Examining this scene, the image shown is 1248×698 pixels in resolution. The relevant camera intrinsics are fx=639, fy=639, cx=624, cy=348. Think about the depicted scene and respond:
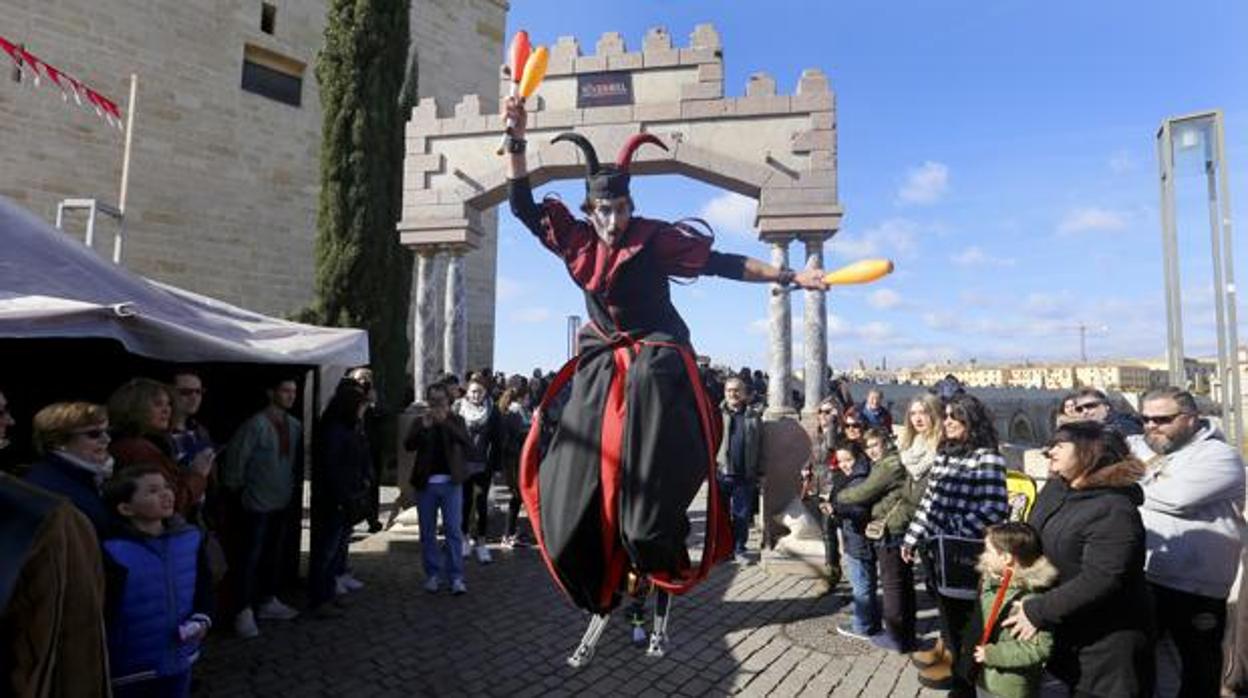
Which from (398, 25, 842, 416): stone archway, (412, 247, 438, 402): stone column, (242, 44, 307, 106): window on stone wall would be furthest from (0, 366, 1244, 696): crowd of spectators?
(242, 44, 307, 106): window on stone wall

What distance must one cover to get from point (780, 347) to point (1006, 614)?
5.44m

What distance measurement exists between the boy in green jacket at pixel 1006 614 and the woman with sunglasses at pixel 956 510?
65 cm

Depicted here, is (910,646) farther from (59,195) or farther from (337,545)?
(59,195)

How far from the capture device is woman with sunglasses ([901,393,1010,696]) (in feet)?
12.4

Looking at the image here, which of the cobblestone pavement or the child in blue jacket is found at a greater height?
the child in blue jacket

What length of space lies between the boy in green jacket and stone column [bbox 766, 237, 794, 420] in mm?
4962

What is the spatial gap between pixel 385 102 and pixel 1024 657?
46.8 ft

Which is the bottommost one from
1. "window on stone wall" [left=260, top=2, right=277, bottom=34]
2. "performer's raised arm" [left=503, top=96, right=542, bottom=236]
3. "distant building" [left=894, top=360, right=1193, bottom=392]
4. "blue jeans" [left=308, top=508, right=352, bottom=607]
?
"blue jeans" [left=308, top=508, right=352, bottom=607]

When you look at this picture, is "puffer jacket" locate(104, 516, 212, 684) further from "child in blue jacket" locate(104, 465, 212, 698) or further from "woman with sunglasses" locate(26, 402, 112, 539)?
"woman with sunglasses" locate(26, 402, 112, 539)

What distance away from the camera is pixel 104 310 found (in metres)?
3.73

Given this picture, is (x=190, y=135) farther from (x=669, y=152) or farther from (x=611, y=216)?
(x=611, y=216)

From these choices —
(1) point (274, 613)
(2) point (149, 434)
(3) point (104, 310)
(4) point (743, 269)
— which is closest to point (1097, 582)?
(4) point (743, 269)

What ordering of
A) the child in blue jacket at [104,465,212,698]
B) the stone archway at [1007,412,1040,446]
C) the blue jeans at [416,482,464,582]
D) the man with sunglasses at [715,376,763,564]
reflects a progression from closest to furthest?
the child in blue jacket at [104,465,212,698], the blue jeans at [416,482,464,582], the man with sunglasses at [715,376,763,564], the stone archway at [1007,412,1040,446]

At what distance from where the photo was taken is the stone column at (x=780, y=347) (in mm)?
8070
